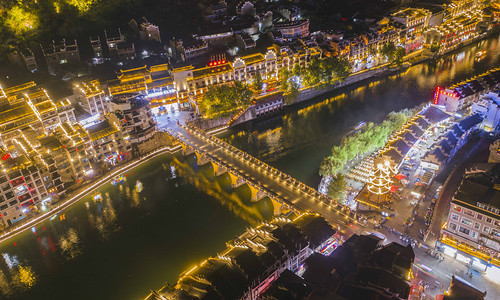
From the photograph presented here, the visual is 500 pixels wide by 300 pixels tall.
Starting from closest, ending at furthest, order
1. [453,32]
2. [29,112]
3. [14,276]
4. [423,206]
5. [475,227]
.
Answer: [475,227], [14,276], [423,206], [29,112], [453,32]

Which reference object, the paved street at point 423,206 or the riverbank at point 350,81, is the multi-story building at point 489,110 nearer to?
the paved street at point 423,206

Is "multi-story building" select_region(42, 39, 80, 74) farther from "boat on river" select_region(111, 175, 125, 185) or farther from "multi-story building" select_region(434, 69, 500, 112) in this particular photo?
"multi-story building" select_region(434, 69, 500, 112)

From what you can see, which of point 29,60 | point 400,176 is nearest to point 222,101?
point 400,176

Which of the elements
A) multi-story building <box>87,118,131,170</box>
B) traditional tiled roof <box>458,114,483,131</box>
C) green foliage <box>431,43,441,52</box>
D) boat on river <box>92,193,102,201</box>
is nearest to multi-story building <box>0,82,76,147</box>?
multi-story building <box>87,118,131,170</box>

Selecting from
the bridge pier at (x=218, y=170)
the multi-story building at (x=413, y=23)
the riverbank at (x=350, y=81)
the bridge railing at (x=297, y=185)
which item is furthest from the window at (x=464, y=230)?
the multi-story building at (x=413, y=23)

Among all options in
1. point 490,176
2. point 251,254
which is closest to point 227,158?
point 251,254

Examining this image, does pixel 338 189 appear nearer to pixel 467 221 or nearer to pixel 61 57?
pixel 467 221
